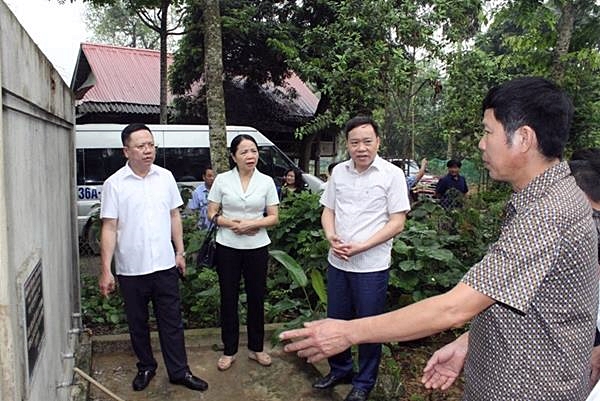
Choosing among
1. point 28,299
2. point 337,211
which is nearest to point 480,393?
point 28,299

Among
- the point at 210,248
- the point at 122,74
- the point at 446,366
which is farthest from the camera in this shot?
the point at 122,74

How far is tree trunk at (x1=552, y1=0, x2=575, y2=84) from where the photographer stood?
780 cm

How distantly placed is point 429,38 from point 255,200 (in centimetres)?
440

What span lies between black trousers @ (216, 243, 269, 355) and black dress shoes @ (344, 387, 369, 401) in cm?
89

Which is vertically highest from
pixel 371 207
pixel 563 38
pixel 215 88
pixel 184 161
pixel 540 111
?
pixel 563 38

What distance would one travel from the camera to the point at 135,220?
3.34m

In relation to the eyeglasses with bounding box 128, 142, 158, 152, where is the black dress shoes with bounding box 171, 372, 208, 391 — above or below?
below

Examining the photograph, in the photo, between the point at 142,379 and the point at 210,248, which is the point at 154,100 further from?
the point at 142,379

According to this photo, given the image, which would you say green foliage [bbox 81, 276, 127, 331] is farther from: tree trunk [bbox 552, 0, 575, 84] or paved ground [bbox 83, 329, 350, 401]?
tree trunk [bbox 552, 0, 575, 84]

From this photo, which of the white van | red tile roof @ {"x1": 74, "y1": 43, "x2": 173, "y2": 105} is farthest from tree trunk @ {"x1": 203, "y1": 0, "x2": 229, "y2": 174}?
red tile roof @ {"x1": 74, "y1": 43, "x2": 173, "y2": 105}

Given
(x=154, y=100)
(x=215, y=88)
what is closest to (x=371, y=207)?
(x=215, y=88)

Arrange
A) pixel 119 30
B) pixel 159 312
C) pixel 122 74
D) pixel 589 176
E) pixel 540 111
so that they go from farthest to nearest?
pixel 119 30, pixel 122 74, pixel 159 312, pixel 589 176, pixel 540 111

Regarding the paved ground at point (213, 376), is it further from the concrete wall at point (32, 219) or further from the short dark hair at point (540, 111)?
the short dark hair at point (540, 111)

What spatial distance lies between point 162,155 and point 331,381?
6096mm
